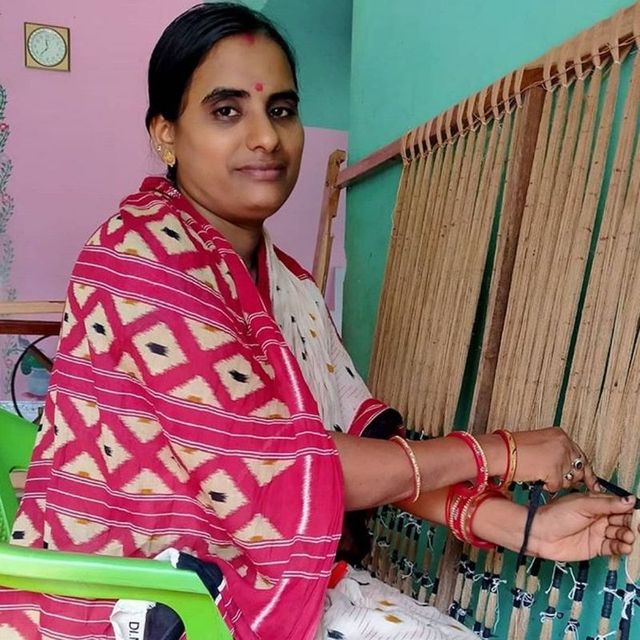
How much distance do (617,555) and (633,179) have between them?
0.40m

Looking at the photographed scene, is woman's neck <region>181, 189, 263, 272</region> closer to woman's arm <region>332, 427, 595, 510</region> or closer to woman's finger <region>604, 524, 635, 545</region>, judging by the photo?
woman's arm <region>332, 427, 595, 510</region>

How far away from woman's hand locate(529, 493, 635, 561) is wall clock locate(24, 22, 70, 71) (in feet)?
11.0

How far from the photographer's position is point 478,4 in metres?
1.34

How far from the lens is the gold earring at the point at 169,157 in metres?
0.94

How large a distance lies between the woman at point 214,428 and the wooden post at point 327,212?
1.21 meters

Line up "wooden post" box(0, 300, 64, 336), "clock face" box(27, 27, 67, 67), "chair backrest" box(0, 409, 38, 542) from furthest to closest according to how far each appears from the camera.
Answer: "clock face" box(27, 27, 67, 67), "wooden post" box(0, 300, 64, 336), "chair backrest" box(0, 409, 38, 542)

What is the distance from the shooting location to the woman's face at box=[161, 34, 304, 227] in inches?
34.2

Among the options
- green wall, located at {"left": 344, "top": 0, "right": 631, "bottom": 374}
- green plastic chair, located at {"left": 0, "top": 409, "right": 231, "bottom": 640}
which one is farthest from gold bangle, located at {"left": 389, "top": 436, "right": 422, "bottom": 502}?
green wall, located at {"left": 344, "top": 0, "right": 631, "bottom": 374}

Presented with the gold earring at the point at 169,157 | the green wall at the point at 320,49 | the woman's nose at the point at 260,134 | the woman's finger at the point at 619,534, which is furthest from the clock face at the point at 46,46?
the woman's finger at the point at 619,534

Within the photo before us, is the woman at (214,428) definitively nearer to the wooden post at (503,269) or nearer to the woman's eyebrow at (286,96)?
the woman's eyebrow at (286,96)

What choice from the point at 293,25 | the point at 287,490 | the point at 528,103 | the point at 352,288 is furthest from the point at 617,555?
the point at 293,25

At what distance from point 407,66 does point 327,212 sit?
599 millimetres

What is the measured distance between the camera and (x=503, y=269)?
1.03 metres

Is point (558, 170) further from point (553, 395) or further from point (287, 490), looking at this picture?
point (287, 490)
